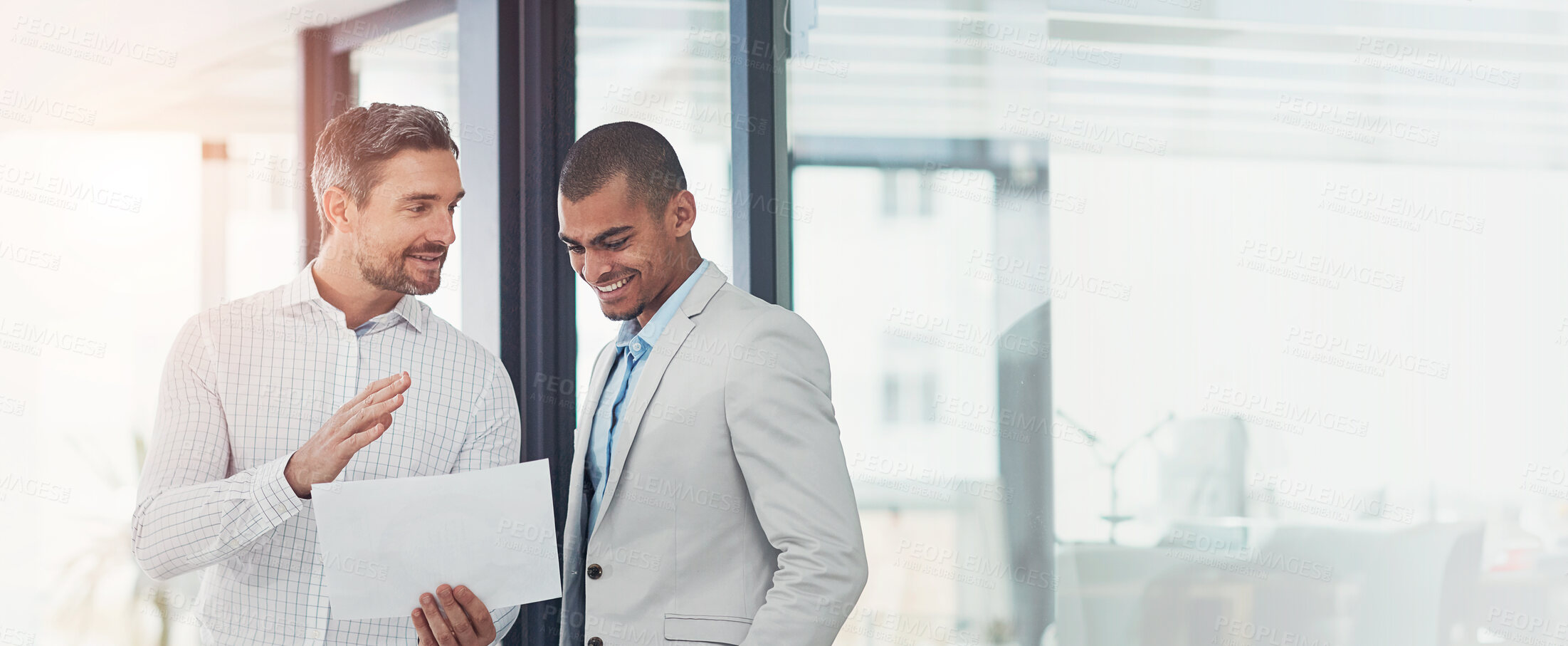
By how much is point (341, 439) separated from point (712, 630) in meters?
0.58

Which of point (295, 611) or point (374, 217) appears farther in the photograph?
point (374, 217)

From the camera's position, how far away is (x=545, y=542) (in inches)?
59.8

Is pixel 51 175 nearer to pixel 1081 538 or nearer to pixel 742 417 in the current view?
pixel 742 417

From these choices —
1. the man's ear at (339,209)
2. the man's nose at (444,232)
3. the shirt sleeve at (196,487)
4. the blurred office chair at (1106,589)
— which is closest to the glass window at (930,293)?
the blurred office chair at (1106,589)

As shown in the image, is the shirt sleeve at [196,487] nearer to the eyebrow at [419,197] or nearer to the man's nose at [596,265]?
the eyebrow at [419,197]

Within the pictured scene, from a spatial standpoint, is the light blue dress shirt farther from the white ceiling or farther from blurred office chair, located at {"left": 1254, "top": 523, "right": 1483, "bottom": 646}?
the white ceiling

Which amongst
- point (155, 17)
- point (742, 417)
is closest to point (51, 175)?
point (155, 17)

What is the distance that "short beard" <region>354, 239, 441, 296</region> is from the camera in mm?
1748

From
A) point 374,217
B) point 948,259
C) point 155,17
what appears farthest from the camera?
point 155,17

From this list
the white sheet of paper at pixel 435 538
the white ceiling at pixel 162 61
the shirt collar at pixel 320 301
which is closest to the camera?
the white sheet of paper at pixel 435 538

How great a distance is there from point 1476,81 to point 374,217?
1594mm

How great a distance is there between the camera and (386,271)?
5.76ft

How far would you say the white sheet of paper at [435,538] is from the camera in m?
1.46

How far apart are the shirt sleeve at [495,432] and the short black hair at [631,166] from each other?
0.44m
